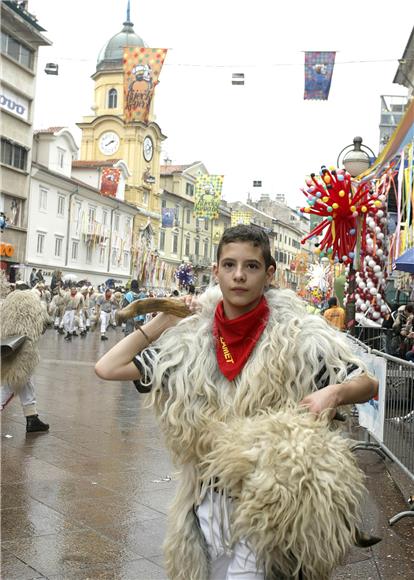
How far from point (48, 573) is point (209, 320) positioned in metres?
1.98

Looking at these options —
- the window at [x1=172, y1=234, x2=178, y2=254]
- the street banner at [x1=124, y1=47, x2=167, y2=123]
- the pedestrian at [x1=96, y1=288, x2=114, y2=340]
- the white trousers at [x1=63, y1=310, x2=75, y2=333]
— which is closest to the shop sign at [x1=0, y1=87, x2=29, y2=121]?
the pedestrian at [x1=96, y1=288, x2=114, y2=340]

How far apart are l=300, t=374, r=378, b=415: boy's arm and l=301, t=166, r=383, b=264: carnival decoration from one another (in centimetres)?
745

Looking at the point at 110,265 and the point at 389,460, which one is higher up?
the point at 110,265

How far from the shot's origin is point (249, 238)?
2512mm

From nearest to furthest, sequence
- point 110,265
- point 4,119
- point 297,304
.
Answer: point 297,304 → point 4,119 → point 110,265

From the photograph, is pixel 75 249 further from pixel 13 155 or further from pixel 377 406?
pixel 377 406

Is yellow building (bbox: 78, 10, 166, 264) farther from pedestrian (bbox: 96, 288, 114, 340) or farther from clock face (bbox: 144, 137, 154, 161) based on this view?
pedestrian (bbox: 96, 288, 114, 340)

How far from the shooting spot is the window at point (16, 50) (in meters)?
36.9

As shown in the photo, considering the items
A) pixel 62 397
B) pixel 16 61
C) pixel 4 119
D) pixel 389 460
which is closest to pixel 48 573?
pixel 389 460

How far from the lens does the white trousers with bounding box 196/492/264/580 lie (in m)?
2.20

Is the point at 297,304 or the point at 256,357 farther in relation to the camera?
the point at 297,304

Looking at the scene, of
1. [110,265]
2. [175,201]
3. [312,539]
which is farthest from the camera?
[175,201]

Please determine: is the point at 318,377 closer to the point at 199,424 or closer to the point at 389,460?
the point at 199,424

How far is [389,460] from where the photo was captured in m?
7.21
